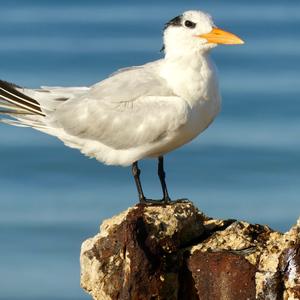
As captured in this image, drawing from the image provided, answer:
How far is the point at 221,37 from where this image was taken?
26.5 ft

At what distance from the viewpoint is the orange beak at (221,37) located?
26.3 ft

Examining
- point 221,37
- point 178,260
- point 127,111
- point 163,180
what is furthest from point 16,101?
point 178,260

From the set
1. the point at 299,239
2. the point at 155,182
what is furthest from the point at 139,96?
the point at 155,182

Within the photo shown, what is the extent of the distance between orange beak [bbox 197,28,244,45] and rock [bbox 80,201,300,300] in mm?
1977

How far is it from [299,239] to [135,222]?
99 centimetres

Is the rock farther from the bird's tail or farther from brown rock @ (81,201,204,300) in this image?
the bird's tail

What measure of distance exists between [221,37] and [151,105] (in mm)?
757

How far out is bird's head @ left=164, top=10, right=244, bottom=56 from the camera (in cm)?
814

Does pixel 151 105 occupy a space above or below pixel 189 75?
below

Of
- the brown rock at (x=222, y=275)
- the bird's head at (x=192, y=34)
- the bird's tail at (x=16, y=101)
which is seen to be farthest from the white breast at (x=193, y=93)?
the brown rock at (x=222, y=275)

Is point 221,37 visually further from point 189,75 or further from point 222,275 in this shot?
point 222,275

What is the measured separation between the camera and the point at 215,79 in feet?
26.6

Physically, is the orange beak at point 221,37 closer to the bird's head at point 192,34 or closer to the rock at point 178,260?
the bird's head at point 192,34

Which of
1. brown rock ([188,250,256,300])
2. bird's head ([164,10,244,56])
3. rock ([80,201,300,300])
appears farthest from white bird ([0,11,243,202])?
brown rock ([188,250,256,300])
